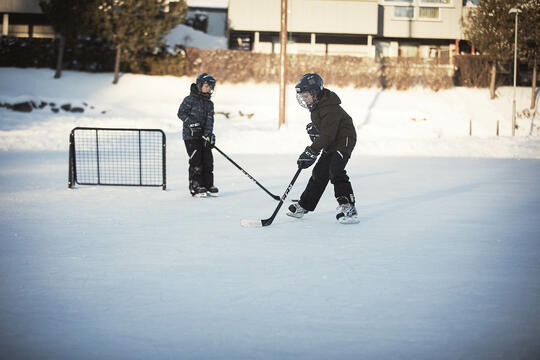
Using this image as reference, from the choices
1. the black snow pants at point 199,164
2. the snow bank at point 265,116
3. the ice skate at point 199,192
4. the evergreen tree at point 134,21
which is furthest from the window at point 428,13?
the ice skate at point 199,192

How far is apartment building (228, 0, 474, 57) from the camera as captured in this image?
28.3 m

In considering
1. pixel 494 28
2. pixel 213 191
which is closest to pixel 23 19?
pixel 494 28

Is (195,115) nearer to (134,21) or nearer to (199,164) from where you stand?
(199,164)

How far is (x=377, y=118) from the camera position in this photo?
21.5m

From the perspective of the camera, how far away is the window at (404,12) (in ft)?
97.4

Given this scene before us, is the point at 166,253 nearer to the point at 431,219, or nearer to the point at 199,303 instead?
the point at 199,303

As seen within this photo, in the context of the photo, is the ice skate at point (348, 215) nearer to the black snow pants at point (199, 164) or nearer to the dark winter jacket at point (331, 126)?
the dark winter jacket at point (331, 126)

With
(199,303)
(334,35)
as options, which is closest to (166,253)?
(199,303)

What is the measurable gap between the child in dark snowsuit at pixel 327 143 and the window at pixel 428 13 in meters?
26.9

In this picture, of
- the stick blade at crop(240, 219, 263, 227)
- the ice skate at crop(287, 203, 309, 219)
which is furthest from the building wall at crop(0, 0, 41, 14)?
the stick blade at crop(240, 219, 263, 227)

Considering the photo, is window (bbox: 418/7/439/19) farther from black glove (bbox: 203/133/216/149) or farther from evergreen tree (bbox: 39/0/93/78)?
black glove (bbox: 203/133/216/149)

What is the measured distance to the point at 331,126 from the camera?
5.17 metres

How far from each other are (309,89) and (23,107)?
52.3 ft

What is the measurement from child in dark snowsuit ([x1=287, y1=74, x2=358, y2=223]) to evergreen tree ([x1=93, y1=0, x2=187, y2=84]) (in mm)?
18735
